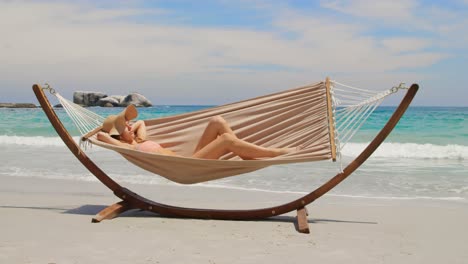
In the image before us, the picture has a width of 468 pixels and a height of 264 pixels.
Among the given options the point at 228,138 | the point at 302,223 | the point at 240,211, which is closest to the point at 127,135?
the point at 228,138

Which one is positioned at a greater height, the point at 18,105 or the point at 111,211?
the point at 111,211

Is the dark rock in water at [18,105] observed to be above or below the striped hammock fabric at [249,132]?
below

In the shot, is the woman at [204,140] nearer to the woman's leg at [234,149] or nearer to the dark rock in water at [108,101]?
the woman's leg at [234,149]

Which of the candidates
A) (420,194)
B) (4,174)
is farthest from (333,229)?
(4,174)

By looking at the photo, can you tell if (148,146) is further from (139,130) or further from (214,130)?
(214,130)

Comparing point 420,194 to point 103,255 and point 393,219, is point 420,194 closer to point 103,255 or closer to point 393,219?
point 393,219

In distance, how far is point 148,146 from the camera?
344cm

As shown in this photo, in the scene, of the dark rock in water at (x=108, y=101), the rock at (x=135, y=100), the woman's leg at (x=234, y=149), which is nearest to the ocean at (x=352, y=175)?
the woman's leg at (x=234, y=149)

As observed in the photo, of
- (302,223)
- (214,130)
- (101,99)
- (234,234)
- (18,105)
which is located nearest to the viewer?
(234,234)

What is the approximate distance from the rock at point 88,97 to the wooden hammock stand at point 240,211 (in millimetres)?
33508

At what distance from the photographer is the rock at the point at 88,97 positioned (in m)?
36.1

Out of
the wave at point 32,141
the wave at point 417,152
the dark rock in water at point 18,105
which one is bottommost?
the wave at point 417,152

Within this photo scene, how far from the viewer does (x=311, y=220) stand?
11.2 feet

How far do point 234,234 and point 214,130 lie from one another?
0.72 m
